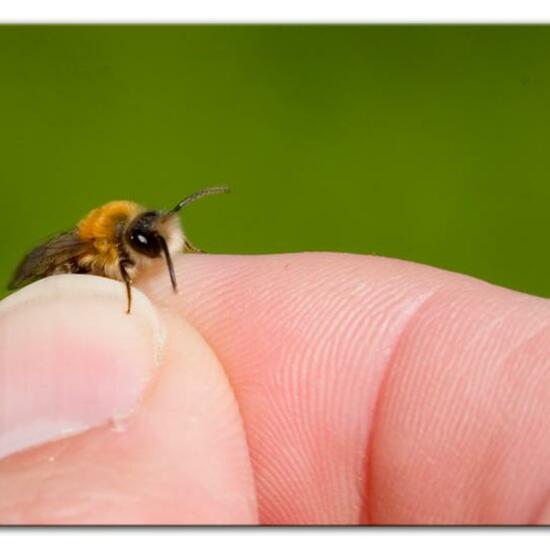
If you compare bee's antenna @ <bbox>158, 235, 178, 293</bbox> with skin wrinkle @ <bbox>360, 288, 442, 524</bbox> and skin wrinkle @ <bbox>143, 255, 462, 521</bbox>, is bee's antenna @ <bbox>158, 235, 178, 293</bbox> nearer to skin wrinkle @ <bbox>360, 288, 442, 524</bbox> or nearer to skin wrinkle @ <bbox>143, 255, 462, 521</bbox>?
skin wrinkle @ <bbox>143, 255, 462, 521</bbox>

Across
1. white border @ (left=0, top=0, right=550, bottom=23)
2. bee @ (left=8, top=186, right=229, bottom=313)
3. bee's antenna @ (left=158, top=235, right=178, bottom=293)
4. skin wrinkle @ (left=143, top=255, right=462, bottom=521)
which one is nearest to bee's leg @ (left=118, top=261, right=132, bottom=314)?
bee @ (left=8, top=186, right=229, bottom=313)

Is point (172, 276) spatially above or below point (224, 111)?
below

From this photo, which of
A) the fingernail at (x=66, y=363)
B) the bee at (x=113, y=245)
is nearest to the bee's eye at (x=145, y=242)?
the bee at (x=113, y=245)

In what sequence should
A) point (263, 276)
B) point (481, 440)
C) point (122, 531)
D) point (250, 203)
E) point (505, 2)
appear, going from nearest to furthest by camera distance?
1. point (122, 531)
2. point (481, 440)
3. point (505, 2)
4. point (263, 276)
5. point (250, 203)

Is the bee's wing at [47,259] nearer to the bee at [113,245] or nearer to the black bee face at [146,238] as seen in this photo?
the bee at [113,245]
